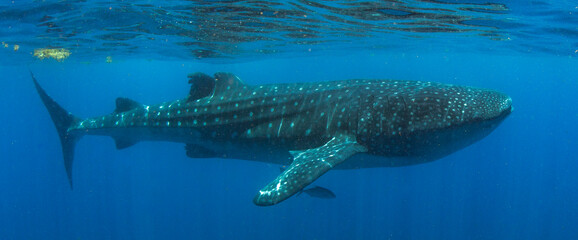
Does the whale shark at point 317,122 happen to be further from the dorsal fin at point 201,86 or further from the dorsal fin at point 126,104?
the dorsal fin at point 126,104

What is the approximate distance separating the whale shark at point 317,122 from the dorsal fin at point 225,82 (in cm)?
2

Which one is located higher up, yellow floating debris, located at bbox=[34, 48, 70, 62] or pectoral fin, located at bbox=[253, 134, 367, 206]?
pectoral fin, located at bbox=[253, 134, 367, 206]

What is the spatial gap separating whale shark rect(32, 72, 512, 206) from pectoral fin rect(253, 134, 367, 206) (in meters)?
0.01

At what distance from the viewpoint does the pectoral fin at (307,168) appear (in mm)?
4344

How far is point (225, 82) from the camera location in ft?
25.9

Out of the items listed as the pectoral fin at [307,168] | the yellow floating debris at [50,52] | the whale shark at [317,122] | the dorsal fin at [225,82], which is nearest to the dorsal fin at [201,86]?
the whale shark at [317,122]

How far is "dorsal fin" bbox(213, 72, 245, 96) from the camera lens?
7.80 m

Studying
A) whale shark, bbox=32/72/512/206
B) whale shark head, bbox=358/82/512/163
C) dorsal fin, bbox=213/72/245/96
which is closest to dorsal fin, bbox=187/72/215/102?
whale shark, bbox=32/72/512/206

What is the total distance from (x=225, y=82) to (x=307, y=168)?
3.77 metres

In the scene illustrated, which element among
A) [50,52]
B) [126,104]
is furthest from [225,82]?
[50,52]

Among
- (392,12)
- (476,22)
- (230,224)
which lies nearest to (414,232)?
(230,224)

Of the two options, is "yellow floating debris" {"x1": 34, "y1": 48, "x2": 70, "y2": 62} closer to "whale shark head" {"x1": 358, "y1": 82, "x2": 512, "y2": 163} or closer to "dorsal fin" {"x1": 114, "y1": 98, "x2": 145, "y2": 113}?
"dorsal fin" {"x1": 114, "y1": 98, "x2": 145, "y2": 113}

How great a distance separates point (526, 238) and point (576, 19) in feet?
99.4

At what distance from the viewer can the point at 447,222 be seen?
35.2m
